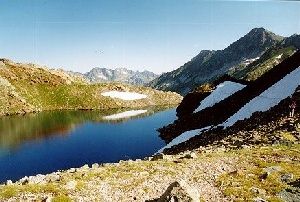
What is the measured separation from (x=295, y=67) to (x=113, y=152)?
36.1 metres

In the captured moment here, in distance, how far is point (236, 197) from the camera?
24.5 metres

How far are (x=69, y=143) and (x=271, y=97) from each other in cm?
4461

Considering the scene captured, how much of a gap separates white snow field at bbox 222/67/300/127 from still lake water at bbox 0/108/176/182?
1883 cm

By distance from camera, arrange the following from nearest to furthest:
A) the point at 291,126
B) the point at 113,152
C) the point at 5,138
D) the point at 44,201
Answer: the point at 44,201 < the point at 291,126 < the point at 113,152 < the point at 5,138

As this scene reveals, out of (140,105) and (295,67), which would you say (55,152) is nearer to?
→ (295,67)

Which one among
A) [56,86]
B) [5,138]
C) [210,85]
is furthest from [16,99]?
[210,85]

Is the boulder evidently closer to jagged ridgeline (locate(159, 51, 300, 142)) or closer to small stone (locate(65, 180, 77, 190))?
small stone (locate(65, 180, 77, 190))

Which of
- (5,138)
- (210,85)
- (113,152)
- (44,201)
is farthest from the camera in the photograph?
(210,85)

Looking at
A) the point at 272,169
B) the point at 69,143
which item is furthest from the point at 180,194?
the point at 69,143

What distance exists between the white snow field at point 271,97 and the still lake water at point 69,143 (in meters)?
18.8

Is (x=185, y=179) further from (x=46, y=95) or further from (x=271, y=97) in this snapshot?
(x=46, y=95)

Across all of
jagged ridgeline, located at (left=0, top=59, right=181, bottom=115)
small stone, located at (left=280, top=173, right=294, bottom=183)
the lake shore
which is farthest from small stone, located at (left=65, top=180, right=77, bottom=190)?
jagged ridgeline, located at (left=0, top=59, right=181, bottom=115)

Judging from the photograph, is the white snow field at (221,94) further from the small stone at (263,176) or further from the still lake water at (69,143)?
A: the small stone at (263,176)

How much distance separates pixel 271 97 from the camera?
61875 millimetres
